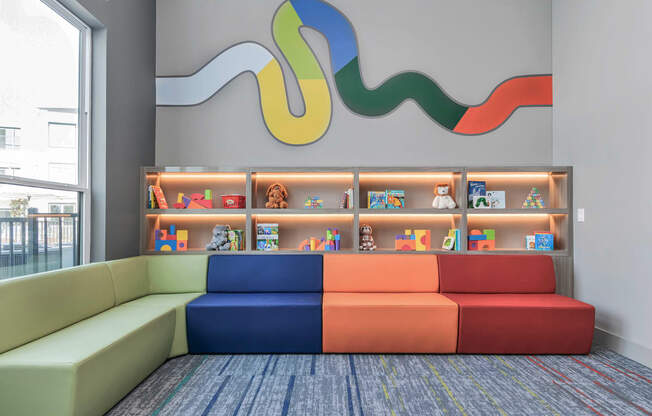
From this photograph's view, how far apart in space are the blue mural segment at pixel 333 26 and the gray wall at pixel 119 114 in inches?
69.7

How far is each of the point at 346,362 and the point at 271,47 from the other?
349cm

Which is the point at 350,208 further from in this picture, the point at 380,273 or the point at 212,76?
the point at 212,76

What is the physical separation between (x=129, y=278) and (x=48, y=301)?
105 centimetres

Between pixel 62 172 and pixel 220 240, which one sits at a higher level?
pixel 62 172

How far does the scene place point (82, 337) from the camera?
7.93 ft

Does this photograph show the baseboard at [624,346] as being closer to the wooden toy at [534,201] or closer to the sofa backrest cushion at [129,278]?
the wooden toy at [534,201]

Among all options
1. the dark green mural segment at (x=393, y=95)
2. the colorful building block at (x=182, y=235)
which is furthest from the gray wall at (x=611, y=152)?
the colorful building block at (x=182, y=235)

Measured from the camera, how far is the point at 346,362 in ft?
10.6

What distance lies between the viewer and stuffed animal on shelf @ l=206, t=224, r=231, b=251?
4.22m

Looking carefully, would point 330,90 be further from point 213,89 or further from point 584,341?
point 584,341

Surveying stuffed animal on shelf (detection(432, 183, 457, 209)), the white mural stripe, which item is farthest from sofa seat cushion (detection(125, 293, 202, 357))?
stuffed animal on shelf (detection(432, 183, 457, 209))

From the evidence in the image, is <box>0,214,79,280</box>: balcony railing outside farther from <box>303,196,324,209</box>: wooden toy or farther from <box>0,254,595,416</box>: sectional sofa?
<box>303,196,324,209</box>: wooden toy

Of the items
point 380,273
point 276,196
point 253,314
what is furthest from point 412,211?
point 253,314

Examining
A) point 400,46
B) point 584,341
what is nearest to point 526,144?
point 400,46
